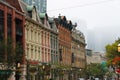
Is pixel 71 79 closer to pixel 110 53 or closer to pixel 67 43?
pixel 67 43

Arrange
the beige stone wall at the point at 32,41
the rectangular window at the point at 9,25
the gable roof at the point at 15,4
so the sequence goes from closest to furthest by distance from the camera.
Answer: the rectangular window at the point at 9,25 < the gable roof at the point at 15,4 < the beige stone wall at the point at 32,41

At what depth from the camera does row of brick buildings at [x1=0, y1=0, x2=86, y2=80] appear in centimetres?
7119

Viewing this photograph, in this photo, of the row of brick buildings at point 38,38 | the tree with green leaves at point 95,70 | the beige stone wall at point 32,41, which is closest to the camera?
the row of brick buildings at point 38,38

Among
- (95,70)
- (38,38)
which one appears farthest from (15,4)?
(95,70)

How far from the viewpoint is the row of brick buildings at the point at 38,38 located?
234ft

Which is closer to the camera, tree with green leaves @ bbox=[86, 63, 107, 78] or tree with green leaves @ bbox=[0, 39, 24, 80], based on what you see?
tree with green leaves @ bbox=[0, 39, 24, 80]

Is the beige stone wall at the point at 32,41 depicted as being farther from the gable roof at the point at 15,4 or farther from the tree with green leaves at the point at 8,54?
the tree with green leaves at the point at 8,54

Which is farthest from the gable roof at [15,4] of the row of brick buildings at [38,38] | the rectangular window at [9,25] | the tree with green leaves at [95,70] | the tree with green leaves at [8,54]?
the tree with green leaves at [95,70]

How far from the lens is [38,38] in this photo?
291ft

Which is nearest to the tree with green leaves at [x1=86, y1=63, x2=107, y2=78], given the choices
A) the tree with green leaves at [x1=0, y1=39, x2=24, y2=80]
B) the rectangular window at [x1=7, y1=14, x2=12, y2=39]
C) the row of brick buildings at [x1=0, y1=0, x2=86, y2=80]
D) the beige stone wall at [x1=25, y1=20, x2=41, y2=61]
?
the row of brick buildings at [x1=0, y1=0, x2=86, y2=80]

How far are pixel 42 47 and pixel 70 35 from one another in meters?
34.0

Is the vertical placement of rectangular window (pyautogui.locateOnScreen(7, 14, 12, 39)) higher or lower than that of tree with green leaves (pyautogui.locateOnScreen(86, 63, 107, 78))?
higher

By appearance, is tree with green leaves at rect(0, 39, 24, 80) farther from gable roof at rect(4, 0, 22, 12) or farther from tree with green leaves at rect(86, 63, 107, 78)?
tree with green leaves at rect(86, 63, 107, 78)

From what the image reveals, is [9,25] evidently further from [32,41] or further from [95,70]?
[95,70]
